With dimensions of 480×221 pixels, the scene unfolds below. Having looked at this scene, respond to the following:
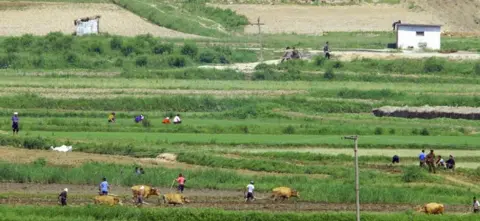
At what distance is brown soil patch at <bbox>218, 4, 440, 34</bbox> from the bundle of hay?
99.4 feet

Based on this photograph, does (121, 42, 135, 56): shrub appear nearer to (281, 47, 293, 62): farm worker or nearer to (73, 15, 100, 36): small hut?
(73, 15, 100, 36): small hut

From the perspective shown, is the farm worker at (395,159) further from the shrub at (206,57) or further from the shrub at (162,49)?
the shrub at (162,49)

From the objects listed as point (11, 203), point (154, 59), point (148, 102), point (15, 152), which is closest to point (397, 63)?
point (154, 59)

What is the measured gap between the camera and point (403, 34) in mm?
81250

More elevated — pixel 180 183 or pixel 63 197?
pixel 63 197

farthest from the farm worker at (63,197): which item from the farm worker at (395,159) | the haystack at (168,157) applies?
the farm worker at (395,159)

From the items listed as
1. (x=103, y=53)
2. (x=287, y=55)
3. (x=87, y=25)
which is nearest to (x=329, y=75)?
(x=287, y=55)

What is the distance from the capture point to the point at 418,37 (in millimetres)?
81188

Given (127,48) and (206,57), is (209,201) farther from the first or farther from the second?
(127,48)

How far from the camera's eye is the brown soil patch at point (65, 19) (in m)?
86.9

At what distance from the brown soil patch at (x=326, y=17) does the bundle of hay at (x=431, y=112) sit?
99.4 feet

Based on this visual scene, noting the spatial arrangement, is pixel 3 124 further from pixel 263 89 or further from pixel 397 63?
pixel 397 63

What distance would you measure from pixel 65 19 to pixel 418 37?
23.3m

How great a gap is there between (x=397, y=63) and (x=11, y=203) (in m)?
37.4
